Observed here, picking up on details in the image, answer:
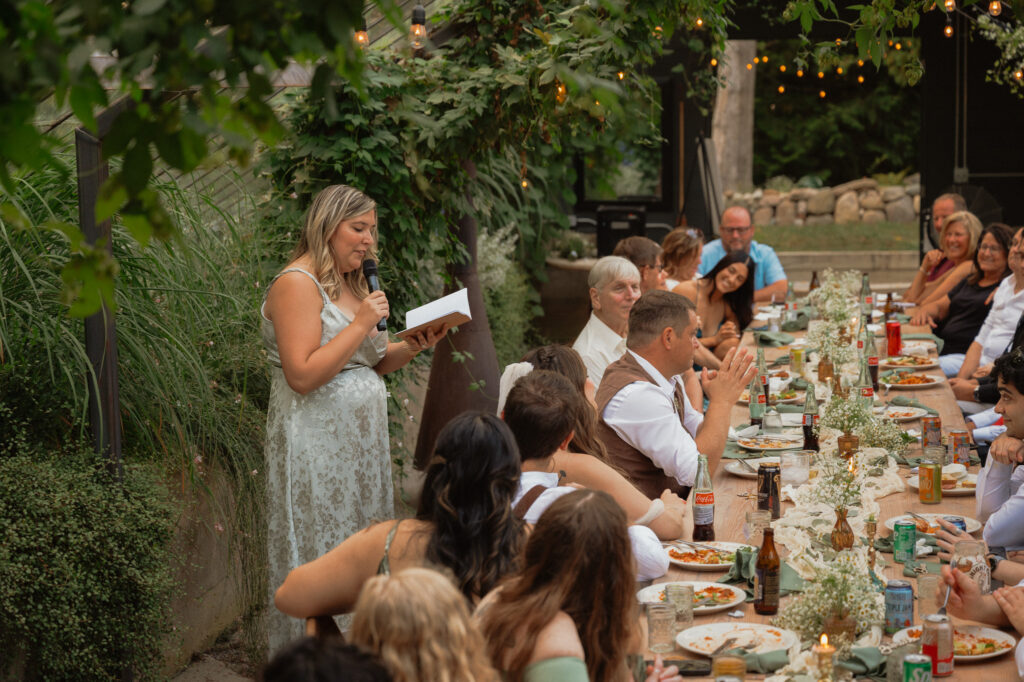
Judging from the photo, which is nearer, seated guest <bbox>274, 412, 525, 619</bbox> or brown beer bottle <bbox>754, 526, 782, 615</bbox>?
seated guest <bbox>274, 412, 525, 619</bbox>

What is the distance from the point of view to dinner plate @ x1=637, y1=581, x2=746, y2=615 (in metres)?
2.77

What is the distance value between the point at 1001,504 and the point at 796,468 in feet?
2.19

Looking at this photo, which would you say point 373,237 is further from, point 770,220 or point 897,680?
point 770,220

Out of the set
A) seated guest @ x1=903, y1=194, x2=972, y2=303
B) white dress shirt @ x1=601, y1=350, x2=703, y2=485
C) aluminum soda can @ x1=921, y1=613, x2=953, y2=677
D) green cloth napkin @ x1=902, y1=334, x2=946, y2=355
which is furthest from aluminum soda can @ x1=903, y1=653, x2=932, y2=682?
seated guest @ x1=903, y1=194, x2=972, y2=303

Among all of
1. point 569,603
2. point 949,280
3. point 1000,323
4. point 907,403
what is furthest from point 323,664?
point 949,280

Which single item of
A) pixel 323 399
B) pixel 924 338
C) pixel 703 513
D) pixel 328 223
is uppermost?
pixel 328 223

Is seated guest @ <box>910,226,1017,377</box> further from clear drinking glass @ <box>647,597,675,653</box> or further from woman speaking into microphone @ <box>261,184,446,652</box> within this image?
clear drinking glass @ <box>647,597,675,653</box>

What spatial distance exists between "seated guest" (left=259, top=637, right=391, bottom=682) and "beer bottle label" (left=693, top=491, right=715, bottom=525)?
1871mm

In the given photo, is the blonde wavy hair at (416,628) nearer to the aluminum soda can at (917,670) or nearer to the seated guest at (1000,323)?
the aluminum soda can at (917,670)

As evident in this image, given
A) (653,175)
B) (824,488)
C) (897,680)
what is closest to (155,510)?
(824,488)

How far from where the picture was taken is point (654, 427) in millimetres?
3834

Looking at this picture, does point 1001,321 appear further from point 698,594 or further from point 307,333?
point 307,333

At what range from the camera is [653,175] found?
13.9 metres

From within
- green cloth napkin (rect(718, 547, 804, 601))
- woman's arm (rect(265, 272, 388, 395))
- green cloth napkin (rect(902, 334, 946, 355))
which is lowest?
green cloth napkin (rect(902, 334, 946, 355))
